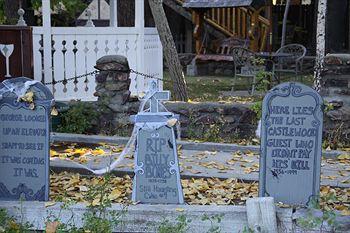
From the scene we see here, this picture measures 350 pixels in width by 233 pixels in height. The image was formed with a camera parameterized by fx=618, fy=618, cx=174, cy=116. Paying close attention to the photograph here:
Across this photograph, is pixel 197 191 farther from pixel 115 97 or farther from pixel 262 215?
pixel 115 97

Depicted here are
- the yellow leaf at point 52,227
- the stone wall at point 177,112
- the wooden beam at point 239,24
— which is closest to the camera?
the yellow leaf at point 52,227

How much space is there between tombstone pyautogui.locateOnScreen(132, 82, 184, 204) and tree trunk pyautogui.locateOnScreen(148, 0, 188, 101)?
503cm

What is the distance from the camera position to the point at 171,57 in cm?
1048

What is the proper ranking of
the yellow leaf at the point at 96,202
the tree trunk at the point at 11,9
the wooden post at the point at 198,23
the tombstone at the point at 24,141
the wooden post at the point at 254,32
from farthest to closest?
the wooden post at the point at 198,23 < the wooden post at the point at 254,32 < the tree trunk at the point at 11,9 < the tombstone at the point at 24,141 < the yellow leaf at the point at 96,202

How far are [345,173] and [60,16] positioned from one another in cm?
1692

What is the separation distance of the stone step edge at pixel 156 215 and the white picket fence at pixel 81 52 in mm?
5067

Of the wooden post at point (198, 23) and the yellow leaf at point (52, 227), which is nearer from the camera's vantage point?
the yellow leaf at point (52, 227)

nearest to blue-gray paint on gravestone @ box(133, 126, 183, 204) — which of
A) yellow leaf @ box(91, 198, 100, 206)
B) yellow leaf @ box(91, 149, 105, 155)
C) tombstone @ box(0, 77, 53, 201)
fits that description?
yellow leaf @ box(91, 198, 100, 206)

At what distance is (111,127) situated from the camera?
893cm

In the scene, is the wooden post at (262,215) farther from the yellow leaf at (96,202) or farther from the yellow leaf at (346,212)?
the yellow leaf at (96,202)

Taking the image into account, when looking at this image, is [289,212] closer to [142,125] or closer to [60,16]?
[142,125]

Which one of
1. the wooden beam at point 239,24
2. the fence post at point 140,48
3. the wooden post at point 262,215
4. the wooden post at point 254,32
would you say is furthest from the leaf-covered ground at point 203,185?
the wooden beam at point 239,24

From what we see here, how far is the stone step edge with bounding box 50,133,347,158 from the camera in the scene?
25.5ft

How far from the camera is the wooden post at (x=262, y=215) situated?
471 centimetres
